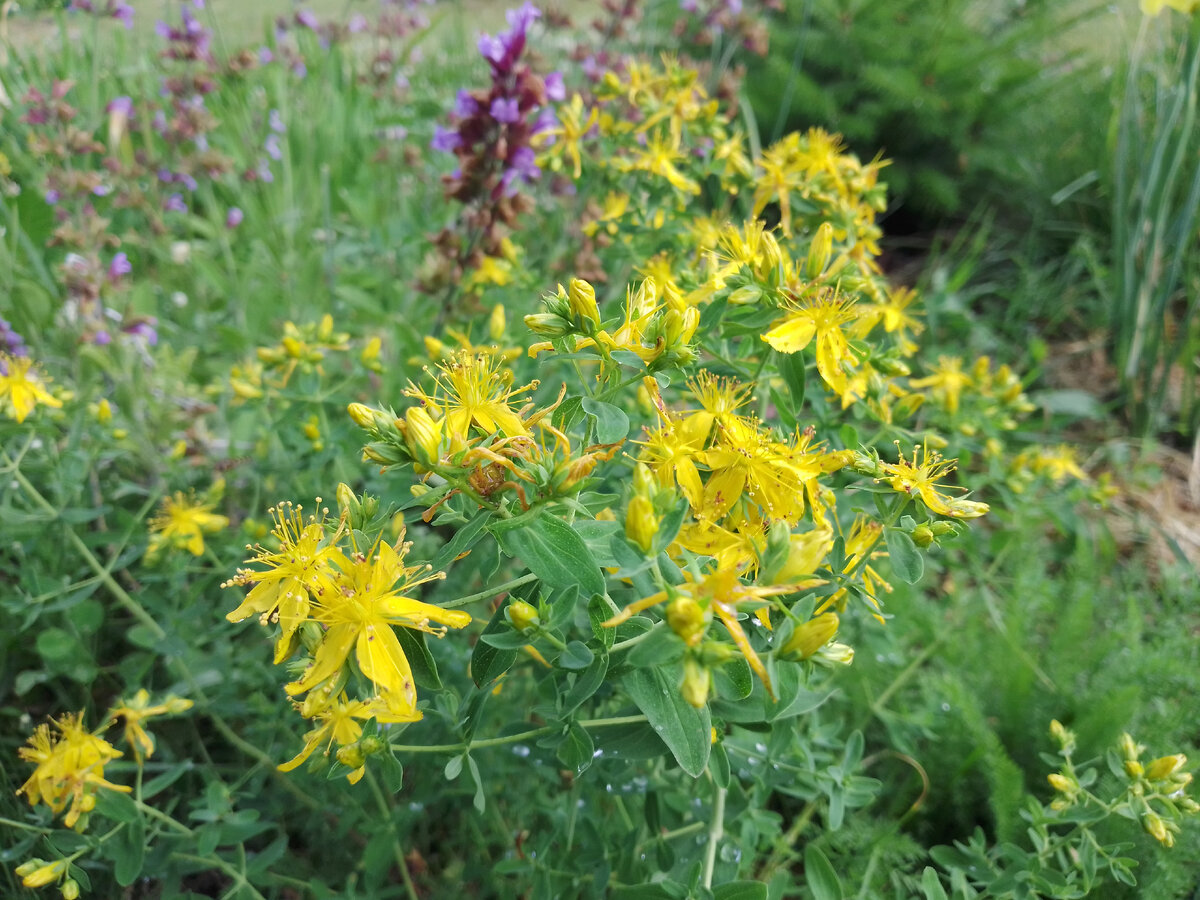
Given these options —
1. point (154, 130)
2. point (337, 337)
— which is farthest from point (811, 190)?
point (154, 130)

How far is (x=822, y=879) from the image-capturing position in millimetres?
1116

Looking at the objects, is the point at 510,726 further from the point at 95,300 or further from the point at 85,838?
the point at 95,300

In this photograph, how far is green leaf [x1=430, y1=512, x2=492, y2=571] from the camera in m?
0.85

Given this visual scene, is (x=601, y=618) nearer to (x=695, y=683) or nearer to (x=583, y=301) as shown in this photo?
(x=695, y=683)

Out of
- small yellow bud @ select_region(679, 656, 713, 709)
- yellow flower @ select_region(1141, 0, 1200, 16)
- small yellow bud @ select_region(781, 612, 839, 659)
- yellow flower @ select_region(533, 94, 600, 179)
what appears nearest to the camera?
small yellow bud @ select_region(679, 656, 713, 709)

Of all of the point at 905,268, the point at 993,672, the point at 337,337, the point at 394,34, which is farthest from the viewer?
the point at 905,268

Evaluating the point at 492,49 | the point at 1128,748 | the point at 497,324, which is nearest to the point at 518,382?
the point at 497,324

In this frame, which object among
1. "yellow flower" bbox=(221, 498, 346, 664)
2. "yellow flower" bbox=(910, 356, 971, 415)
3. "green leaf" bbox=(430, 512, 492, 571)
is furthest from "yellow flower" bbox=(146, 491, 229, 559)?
"yellow flower" bbox=(910, 356, 971, 415)

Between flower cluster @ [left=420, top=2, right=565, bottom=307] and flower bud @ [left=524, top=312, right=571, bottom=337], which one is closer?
flower bud @ [left=524, top=312, right=571, bottom=337]

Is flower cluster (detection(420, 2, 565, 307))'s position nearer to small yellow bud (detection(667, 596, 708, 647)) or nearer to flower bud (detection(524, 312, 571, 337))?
flower bud (detection(524, 312, 571, 337))

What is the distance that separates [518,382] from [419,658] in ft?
2.13

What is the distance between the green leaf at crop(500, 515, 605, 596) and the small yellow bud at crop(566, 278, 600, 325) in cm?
27

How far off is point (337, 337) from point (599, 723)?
997 mm

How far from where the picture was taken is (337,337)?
64.8 inches
